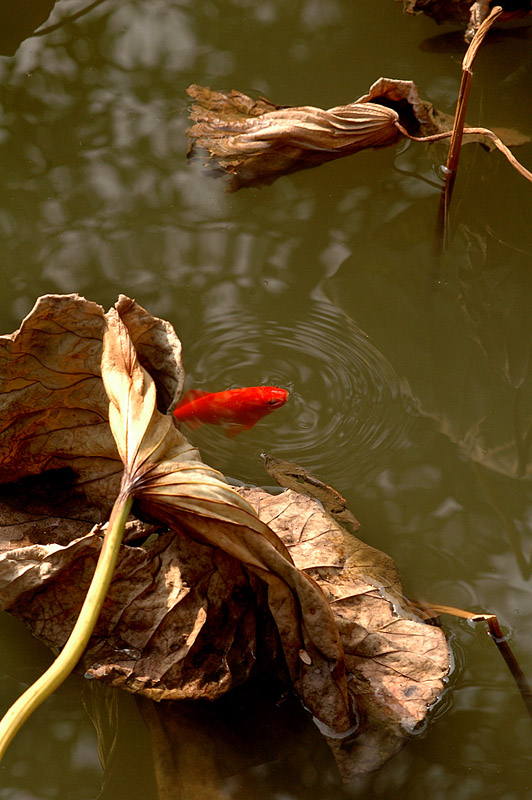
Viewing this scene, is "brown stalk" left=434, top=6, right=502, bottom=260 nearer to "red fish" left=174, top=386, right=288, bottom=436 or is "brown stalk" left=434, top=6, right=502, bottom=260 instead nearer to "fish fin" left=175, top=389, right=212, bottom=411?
"red fish" left=174, top=386, right=288, bottom=436

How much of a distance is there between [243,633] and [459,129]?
248 cm

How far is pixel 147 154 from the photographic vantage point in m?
3.87

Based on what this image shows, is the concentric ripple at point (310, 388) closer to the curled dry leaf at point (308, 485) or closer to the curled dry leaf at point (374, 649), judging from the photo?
the curled dry leaf at point (308, 485)

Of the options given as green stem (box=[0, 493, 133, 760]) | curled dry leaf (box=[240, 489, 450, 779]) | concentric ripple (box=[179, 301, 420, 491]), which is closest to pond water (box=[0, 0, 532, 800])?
concentric ripple (box=[179, 301, 420, 491])

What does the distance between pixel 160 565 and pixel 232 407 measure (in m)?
0.92

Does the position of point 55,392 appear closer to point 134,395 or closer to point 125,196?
point 134,395

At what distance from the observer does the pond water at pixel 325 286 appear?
2373mm

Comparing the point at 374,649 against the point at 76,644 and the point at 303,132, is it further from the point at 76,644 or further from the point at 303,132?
the point at 303,132

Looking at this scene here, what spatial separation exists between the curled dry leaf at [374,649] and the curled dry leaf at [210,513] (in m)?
0.09

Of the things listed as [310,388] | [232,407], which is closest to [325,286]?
[310,388]

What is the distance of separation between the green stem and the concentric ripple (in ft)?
3.54

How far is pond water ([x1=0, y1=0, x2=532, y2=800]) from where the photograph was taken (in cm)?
237

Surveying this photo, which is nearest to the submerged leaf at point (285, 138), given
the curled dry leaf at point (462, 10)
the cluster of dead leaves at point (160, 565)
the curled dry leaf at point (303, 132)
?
the curled dry leaf at point (303, 132)

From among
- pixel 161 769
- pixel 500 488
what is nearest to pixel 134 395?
pixel 161 769
